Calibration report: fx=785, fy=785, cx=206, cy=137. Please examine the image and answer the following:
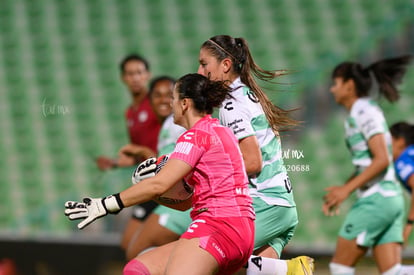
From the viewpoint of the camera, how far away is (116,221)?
8.00 meters

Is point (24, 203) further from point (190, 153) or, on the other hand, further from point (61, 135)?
point (190, 153)

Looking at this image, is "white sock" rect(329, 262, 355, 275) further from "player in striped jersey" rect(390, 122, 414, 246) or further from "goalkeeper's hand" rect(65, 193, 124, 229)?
"goalkeeper's hand" rect(65, 193, 124, 229)

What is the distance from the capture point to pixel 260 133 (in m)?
4.51

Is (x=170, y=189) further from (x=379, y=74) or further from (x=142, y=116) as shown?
(x=142, y=116)

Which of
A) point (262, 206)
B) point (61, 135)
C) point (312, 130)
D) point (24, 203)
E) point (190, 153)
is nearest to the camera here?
point (190, 153)

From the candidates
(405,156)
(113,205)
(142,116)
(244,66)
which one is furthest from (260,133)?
(142,116)

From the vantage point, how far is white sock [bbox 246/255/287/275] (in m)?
4.42

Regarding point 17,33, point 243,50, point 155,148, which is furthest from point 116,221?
point 17,33

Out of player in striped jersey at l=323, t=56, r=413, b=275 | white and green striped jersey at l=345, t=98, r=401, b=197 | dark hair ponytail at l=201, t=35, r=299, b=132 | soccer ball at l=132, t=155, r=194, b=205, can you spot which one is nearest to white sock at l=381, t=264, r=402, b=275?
player in striped jersey at l=323, t=56, r=413, b=275

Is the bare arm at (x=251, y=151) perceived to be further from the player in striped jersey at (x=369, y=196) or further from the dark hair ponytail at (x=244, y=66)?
the player in striped jersey at (x=369, y=196)

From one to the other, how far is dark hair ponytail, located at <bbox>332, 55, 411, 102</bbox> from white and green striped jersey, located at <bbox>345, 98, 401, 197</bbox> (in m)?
0.19

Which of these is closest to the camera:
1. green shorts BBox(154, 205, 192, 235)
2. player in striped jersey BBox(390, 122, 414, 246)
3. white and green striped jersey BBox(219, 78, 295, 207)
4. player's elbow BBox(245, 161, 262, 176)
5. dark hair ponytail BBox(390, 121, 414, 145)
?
player's elbow BBox(245, 161, 262, 176)

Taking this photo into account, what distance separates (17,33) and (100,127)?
2772 millimetres

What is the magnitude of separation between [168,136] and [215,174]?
2440 millimetres
